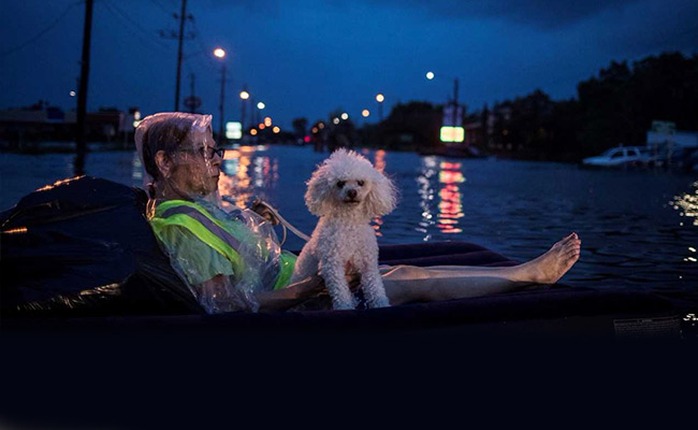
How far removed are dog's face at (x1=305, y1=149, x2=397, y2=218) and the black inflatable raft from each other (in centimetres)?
72

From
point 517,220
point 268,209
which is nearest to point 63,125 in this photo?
point 517,220

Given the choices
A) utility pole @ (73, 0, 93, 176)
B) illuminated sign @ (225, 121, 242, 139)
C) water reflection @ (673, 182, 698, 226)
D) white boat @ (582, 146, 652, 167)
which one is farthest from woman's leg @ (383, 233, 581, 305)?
illuminated sign @ (225, 121, 242, 139)

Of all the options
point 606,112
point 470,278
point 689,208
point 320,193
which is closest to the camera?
point 320,193

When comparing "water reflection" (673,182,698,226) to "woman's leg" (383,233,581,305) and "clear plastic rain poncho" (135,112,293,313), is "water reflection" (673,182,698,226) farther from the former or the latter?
"clear plastic rain poncho" (135,112,293,313)

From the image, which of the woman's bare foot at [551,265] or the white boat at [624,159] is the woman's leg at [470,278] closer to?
the woman's bare foot at [551,265]

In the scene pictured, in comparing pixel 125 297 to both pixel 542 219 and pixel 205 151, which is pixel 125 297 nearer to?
pixel 205 151

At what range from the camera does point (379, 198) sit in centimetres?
509

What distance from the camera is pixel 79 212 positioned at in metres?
4.56

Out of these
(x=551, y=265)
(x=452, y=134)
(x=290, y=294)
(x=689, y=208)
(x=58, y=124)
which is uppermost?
(x=452, y=134)

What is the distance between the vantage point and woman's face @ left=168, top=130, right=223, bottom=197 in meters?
4.83

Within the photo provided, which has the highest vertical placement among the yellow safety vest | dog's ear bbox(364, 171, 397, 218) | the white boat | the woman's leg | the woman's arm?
the white boat

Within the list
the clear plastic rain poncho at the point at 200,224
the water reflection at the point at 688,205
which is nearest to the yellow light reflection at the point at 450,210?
the water reflection at the point at 688,205

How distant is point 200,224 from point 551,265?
216 centimetres

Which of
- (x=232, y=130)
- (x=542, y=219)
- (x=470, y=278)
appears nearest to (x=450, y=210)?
(x=542, y=219)
